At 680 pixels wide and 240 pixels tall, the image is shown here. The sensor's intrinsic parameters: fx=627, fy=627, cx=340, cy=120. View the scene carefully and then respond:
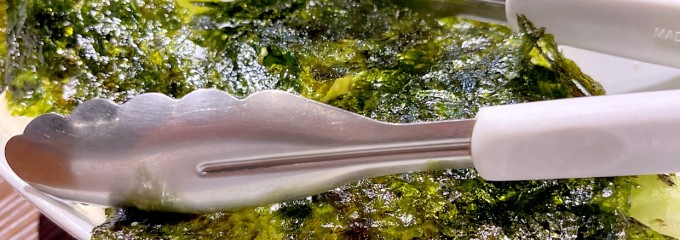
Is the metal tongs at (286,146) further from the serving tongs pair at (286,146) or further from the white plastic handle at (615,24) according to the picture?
the white plastic handle at (615,24)

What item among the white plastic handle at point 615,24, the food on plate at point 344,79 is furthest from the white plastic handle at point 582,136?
the white plastic handle at point 615,24

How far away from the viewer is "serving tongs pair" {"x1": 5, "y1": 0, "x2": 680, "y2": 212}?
0.64 m

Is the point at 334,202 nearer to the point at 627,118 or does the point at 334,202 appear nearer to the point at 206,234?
the point at 206,234

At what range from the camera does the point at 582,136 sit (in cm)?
63

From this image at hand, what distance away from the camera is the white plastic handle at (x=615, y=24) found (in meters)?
0.96

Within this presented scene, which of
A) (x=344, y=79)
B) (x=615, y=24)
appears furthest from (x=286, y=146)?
(x=615, y=24)

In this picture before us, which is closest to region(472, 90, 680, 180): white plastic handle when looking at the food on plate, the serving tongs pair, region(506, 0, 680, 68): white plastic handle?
the serving tongs pair

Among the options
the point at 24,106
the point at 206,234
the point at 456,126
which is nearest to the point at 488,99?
the point at 456,126

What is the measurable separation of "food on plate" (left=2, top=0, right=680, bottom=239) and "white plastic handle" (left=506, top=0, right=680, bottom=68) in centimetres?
4

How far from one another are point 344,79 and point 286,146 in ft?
0.77

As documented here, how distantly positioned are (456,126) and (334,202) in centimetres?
20

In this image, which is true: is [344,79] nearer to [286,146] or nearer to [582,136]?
[286,146]

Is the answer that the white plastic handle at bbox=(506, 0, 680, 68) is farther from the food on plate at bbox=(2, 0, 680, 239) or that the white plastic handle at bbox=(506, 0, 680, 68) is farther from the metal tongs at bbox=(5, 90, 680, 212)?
the metal tongs at bbox=(5, 90, 680, 212)

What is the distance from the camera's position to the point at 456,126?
0.68 metres
